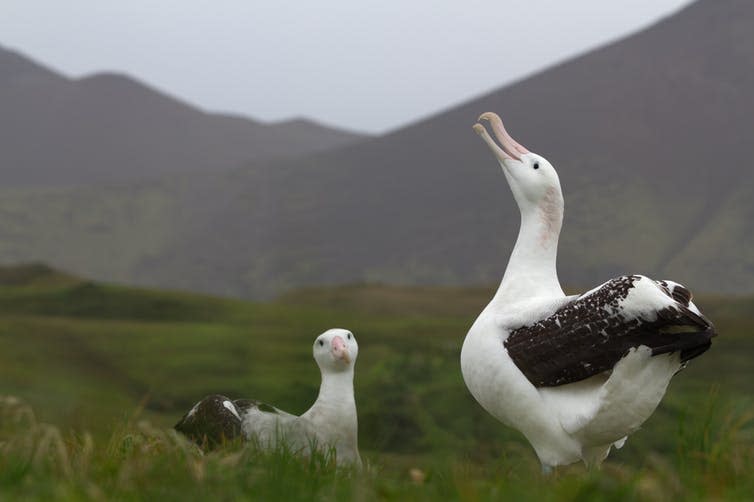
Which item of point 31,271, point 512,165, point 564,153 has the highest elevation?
point 564,153

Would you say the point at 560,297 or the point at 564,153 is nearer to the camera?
the point at 560,297

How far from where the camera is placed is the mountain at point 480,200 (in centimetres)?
8638

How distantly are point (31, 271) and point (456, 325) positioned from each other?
22.3 metres

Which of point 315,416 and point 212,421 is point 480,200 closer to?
point 315,416

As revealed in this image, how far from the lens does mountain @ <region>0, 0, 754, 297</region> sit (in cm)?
8638

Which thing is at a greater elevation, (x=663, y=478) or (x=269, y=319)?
(x=269, y=319)

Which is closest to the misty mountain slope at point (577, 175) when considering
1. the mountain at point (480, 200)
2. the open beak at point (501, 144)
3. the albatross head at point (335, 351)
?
the mountain at point (480, 200)

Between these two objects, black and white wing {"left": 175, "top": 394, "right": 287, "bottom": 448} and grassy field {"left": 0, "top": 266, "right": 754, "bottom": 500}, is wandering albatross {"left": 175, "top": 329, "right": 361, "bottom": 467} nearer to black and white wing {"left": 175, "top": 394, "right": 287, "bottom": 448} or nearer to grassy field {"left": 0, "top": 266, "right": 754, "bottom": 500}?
black and white wing {"left": 175, "top": 394, "right": 287, "bottom": 448}

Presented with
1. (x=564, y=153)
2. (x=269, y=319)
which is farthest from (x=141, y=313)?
(x=564, y=153)

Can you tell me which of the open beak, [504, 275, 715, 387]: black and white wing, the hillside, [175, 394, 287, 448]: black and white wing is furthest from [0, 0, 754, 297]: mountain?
[504, 275, 715, 387]: black and white wing

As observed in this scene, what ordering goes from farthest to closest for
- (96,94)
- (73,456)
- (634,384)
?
(96,94), (634,384), (73,456)

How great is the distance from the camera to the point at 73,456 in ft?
16.5

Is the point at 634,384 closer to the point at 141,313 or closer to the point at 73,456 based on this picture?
the point at 73,456

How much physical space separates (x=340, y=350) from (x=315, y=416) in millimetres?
516
